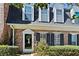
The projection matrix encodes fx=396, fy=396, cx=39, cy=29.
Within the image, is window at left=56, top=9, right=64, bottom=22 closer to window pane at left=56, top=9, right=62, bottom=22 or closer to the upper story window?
window pane at left=56, top=9, right=62, bottom=22

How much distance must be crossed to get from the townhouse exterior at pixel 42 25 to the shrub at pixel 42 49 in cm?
11

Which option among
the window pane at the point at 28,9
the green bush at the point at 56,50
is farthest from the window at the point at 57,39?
the window pane at the point at 28,9

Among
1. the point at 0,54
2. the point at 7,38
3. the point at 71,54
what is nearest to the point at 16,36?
the point at 7,38

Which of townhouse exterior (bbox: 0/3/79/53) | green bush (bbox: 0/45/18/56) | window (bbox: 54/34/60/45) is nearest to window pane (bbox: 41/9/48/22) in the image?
townhouse exterior (bbox: 0/3/79/53)

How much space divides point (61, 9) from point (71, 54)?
109 centimetres

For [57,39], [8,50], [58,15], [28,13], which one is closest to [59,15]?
[58,15]

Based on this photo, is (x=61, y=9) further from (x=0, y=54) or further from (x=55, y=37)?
(x=0, y=54)

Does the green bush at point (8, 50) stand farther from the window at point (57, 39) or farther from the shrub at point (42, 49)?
the window at point (57, 39)

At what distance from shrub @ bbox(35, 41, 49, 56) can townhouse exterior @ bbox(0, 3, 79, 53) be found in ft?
0.37

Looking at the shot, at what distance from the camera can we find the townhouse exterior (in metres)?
8.48

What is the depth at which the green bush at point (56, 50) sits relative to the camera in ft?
26.6

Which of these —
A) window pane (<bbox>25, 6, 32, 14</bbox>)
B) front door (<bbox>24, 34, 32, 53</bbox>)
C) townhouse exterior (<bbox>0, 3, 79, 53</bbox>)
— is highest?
window pane (<bbox>25, 6, 32, 14</bbox>)

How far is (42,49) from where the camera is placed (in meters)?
8.27

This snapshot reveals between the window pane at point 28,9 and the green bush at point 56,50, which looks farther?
the window pane at point 28,9
